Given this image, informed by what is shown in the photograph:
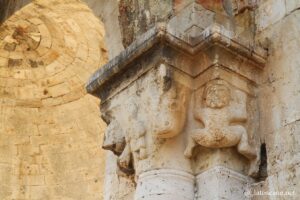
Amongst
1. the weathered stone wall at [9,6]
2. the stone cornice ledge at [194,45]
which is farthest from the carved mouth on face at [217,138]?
the weathered stone wall at [9,6]

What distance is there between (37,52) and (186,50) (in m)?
3.63

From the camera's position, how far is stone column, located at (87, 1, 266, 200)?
2.88 m

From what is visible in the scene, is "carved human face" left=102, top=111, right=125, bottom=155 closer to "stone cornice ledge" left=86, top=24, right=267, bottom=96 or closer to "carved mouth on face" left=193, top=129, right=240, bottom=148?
"stone cornice ledge" left=86, top=24, right=267, bottom=96

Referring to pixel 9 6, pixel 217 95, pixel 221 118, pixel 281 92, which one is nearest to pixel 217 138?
pixel 221 118

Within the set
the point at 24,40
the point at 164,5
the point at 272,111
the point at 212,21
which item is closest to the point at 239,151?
the point at 272,111

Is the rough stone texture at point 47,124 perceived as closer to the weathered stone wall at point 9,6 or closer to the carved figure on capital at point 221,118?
the weathered stone wall at point 9,6

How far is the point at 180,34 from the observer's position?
3.02 meters

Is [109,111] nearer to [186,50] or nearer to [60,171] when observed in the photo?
[186,50]

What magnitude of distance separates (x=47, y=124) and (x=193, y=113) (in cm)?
378

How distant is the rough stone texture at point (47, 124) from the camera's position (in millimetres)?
6375

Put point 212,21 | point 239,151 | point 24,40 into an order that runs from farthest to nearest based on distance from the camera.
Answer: point 24,40
point 212,21
point 239,151

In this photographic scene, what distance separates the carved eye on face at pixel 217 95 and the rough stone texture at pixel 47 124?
11.1 feet

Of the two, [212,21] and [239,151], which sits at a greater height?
[212,21]

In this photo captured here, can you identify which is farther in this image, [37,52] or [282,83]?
[37,52]
